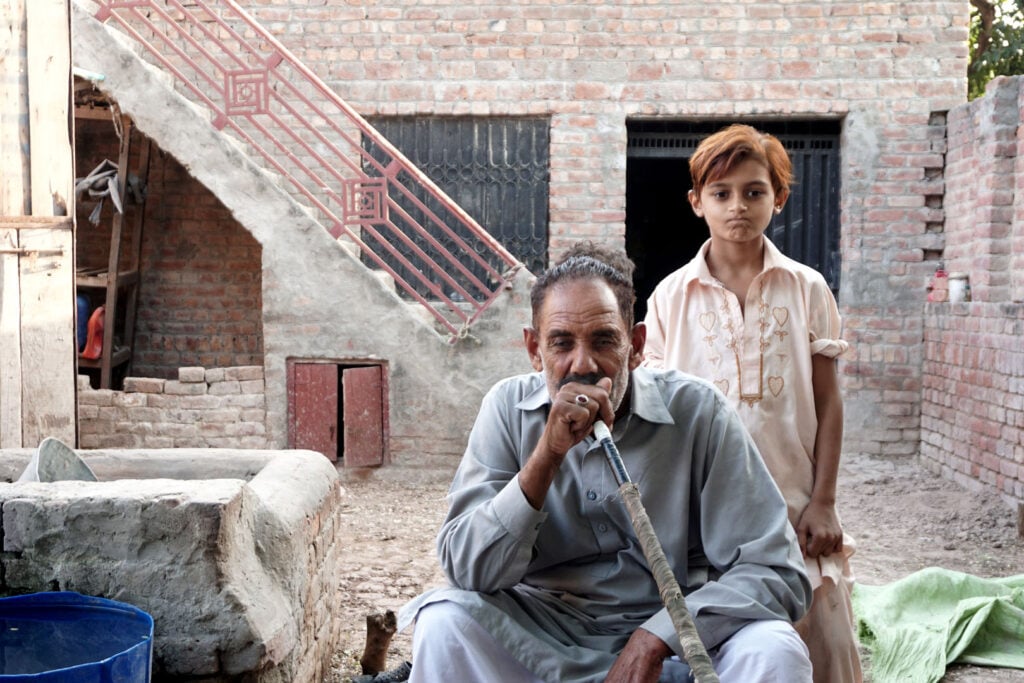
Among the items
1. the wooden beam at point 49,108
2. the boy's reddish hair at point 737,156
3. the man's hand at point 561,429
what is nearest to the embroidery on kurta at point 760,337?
the boy's reddish hair at point 737,156

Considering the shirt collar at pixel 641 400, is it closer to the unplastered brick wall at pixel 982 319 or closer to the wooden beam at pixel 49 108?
the wooden beam at pixel 49 108

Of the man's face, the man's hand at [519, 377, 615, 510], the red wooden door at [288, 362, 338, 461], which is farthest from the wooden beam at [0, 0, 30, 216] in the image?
the man's hand at [519, 377, 615, 510]

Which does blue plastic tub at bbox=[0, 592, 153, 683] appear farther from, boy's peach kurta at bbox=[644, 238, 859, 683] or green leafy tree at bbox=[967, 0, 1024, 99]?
green leafy tree at bbox=[967, 0, 1024, 99]

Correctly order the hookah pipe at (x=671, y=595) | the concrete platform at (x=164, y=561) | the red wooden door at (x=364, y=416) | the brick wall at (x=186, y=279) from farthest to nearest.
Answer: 1. the brick wall at (x=186, y=279)
2. the red wooden door at (x=364, y=416)
3. the concrete platform at (x=164, y=561)
4. the hookah pipe at (x=671, y=595)

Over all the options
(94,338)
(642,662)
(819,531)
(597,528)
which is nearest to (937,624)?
(819,531)

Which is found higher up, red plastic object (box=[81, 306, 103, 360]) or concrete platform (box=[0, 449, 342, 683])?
red plastic object (box=[81, 306, 103, 360])

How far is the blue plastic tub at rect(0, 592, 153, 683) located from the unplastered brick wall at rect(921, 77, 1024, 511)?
5188mm

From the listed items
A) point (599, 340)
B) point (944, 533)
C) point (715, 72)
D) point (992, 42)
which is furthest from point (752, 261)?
point (992, 42)

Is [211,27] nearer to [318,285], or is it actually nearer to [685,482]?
[318,285]

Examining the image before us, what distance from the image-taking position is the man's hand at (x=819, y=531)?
2.58m

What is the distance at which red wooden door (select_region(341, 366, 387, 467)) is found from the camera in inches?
283

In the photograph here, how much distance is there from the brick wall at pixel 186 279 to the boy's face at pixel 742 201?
656 centimetres

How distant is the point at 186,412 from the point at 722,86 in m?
4.77

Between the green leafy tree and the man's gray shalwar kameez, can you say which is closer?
the man's gray shalwar kameez
